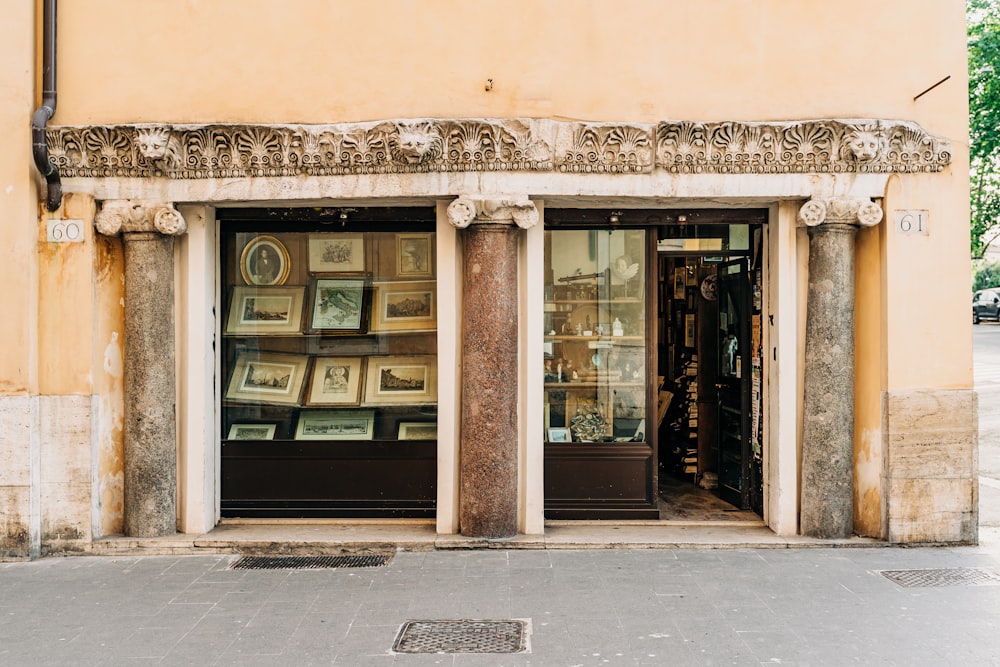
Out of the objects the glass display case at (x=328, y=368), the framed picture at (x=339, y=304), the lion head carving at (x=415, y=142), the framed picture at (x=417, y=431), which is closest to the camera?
the lion head carving at (x=415, y=142)

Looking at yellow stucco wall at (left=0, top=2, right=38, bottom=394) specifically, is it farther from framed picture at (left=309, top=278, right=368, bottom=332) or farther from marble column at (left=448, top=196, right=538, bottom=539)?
marble column at (left=448, top=196, right=538, bottom=539)

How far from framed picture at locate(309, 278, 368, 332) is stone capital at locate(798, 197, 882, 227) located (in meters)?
3.94

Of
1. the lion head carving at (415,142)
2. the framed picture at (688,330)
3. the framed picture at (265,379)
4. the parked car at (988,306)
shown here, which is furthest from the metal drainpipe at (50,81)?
the parked car at (988,306)

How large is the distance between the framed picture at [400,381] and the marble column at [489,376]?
2.90 feet

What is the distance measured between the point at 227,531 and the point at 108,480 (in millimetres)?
1066

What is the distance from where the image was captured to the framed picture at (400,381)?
27.6 feet

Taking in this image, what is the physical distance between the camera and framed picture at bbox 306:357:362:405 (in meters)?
8.55

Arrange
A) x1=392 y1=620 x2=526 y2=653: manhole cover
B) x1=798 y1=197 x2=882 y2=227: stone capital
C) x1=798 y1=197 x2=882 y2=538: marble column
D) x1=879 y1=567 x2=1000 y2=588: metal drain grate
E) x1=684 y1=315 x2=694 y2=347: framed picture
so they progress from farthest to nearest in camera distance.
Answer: x1=684 y1=315 x2=694 y2=347: framed picture, x1=798 y1=197 x2=882 y2=538: marble column, x1=798 y1=197 x2=882 y2=227: stone capital, x1=879 y1=567 x2=1000 y2=588: metal drain grate, x1=392 y1=620 x2=526 y2=653: manhole cover

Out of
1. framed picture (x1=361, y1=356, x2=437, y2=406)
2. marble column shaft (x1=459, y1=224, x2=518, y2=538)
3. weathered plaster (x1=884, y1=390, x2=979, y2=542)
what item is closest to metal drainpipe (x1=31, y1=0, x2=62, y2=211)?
framed picture (x1=361, y1=356, x2=437, y2=406)

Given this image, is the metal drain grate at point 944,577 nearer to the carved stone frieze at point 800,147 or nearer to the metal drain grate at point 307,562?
the carved stone frieze at point 800,147

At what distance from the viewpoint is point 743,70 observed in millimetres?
7543

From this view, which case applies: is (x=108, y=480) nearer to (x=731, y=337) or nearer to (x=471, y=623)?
(x=471, y=623)

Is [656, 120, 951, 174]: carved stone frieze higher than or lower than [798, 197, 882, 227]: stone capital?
higher

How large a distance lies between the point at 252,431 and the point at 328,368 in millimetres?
888
